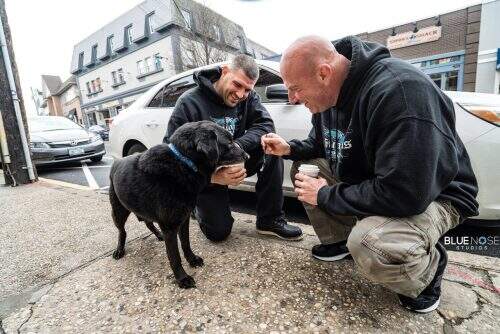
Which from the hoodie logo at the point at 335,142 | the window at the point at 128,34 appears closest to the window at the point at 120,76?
the window at the point at 128,34

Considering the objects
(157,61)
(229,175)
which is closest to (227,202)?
(229,175)

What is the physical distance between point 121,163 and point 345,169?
1.54m

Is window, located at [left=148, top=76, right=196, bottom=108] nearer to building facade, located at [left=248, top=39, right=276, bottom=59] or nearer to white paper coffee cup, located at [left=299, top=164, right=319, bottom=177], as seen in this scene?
white paper coffee cup, located at [left=299, top=164, right=319, bottom=177]

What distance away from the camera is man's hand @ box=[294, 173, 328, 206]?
1.59 meters

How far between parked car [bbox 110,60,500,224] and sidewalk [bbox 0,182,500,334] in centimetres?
58

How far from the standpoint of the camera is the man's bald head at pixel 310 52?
1.50 m

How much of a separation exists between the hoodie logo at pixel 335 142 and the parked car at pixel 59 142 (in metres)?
7.04

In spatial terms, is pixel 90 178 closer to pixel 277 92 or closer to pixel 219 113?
pixel 219 113

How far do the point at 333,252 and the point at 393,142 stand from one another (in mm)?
1055

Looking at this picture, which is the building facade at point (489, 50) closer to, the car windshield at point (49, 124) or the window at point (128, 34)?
the car windshield at point (49, 124)

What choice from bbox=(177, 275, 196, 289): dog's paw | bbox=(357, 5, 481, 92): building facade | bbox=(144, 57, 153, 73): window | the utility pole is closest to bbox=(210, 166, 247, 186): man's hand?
bbox=(177, 275, 196, 289): dog's paw

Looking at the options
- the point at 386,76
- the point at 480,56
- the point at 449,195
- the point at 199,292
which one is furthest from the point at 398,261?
the point at 480,56

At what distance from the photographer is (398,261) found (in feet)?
4.42

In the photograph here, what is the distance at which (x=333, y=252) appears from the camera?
6.63 feet
